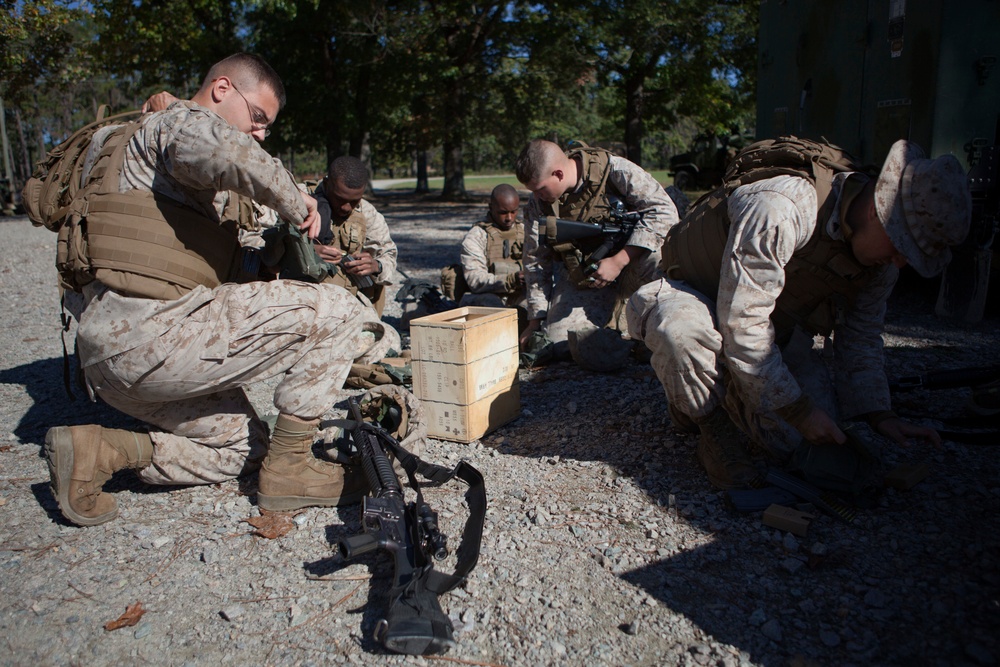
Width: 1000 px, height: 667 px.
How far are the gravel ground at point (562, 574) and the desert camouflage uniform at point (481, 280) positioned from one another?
9.33 ft

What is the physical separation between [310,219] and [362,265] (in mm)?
2378

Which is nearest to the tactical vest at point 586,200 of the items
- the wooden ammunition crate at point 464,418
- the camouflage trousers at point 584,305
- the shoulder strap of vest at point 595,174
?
the shoulder strap of vest at point 595,174

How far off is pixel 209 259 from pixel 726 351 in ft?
7.14

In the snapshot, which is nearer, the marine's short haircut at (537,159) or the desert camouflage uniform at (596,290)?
the marine's short haircut at (537,159)

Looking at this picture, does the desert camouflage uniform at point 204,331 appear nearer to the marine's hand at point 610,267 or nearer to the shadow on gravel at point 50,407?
the shadow on gravel at point 50,407

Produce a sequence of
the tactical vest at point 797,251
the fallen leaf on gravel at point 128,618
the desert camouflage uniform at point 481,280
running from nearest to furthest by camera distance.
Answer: the fallen leaf on gravel at point 128,618 → the tactical vest at point 797,251 → the desert camouflage uniform at point 481,280

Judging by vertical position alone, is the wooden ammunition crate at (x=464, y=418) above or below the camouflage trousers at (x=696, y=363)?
below

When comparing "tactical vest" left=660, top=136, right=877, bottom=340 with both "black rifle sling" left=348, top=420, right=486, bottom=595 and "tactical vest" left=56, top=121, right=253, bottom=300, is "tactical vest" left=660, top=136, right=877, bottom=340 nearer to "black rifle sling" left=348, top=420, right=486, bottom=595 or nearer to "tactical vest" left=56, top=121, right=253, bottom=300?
"black rifle sling" left=348, top=420, right=486, bottom=595

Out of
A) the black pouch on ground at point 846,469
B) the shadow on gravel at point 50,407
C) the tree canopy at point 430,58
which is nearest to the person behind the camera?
the black pouch on ground at point 846,469

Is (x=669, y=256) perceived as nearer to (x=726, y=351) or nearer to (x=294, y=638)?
(x=726, y=351)

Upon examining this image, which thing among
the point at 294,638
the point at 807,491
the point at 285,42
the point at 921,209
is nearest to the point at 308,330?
the point at 294,638

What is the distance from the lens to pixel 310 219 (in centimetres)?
324

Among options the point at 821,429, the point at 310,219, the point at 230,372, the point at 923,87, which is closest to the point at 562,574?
the point at 821,429

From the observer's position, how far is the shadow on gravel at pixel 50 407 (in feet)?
14.1
